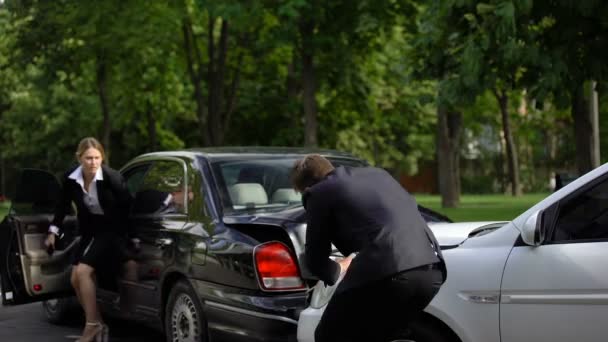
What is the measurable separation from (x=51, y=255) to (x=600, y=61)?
710 cm

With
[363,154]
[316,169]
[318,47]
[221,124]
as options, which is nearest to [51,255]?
[316,169]

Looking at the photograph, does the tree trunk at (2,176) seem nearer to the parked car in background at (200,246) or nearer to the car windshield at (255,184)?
the parked car in background at (200,246)

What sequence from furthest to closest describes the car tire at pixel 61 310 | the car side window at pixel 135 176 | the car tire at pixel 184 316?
the car tire at pixel 61 310, the car side window at pixel 135 176, the car tire at pixel 184 316

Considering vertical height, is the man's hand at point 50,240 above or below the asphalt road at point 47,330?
above

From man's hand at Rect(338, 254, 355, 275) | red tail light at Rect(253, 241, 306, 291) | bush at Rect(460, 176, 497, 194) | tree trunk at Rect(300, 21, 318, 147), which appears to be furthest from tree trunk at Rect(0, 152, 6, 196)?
man's hand at Rect(338, 254, 355, 275)

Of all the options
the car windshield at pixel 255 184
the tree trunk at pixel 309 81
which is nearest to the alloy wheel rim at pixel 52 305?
the car windshield at pixel 255 184

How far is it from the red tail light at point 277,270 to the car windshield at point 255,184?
0.69m

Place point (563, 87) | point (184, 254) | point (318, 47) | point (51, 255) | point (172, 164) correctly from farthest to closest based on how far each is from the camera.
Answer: point (318, 47), point (563, 87), point (51, 255), point (172, 164), point (184, 254)

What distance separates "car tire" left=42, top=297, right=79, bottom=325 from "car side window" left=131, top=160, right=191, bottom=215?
1.74 m

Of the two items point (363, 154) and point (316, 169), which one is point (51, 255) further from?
point (363, 154)

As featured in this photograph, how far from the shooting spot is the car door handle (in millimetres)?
7230

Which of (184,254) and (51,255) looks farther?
(51,255)

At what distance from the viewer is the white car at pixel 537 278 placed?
462cm

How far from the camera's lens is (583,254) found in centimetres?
464
